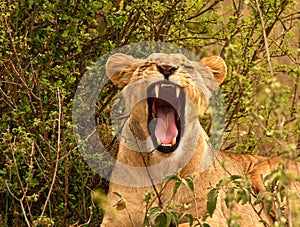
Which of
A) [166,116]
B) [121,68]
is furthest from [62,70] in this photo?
[166,116]

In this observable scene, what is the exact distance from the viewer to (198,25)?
6430 mm

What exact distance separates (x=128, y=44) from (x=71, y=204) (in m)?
1.24

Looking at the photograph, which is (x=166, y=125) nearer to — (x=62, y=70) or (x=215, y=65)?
(x=215, y=65)

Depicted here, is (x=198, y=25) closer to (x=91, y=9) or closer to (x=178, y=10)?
(x=178, y=10)

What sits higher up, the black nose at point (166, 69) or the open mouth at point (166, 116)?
the black nose at point (166, 69)

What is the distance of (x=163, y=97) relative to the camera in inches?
177

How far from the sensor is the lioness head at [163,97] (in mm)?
4434

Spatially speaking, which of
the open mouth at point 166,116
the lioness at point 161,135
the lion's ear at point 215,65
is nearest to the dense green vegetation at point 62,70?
the lion's ear at point 215,65

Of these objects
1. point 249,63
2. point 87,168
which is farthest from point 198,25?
point 87,168

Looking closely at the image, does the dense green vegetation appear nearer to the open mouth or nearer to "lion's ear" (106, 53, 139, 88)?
"lion's ear" (106, 53, 139, 88)

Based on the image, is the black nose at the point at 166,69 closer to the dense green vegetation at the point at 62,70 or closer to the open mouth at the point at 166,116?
the open mouth at the point at 166,116

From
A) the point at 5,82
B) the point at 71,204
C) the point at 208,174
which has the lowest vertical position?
the point at 71,204

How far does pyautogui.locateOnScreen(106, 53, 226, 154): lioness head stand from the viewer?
4434 mm

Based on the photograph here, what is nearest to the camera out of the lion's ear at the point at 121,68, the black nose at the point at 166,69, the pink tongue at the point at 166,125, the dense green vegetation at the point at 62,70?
the black nose at the point at 166,69
